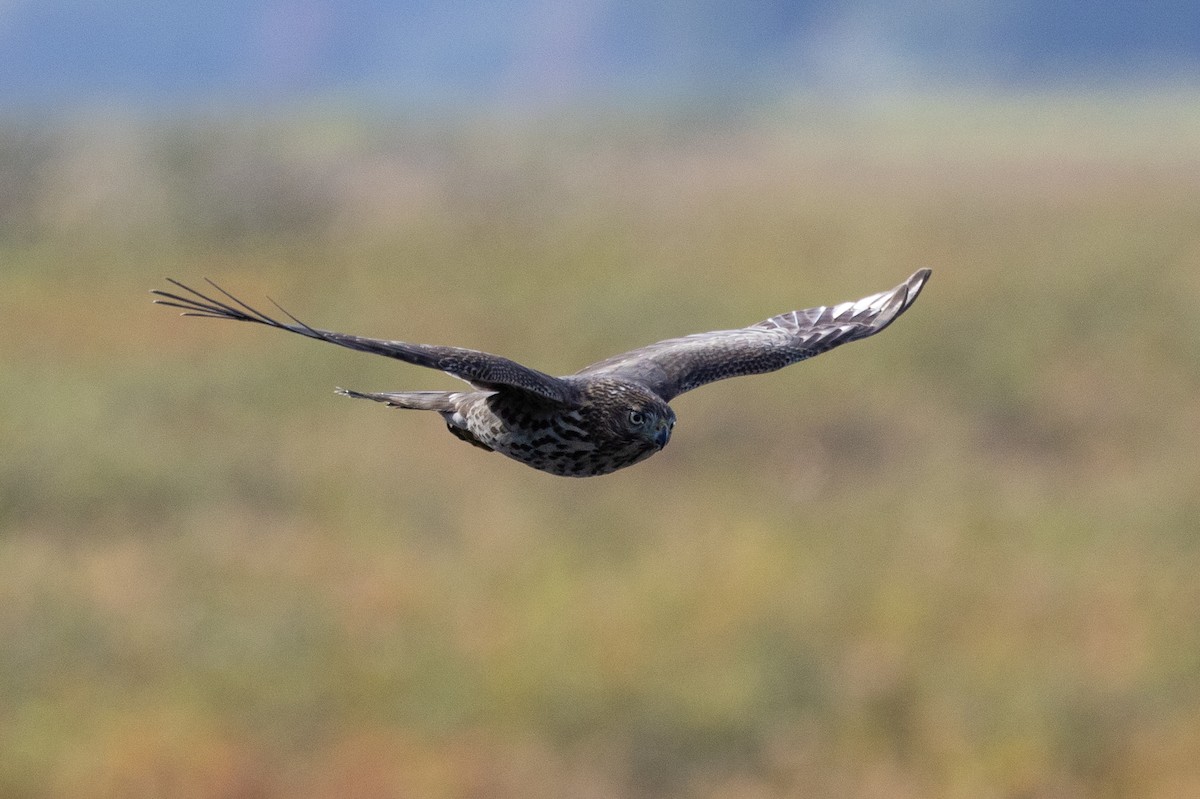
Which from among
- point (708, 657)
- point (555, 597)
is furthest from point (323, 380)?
point (708, 657)

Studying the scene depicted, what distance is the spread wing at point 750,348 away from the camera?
8.23 metres

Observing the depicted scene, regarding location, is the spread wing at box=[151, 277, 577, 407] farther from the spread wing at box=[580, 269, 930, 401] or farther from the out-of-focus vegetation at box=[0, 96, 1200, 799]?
the out-of-focus vegetation at box=[0, 96, 1200, 799]

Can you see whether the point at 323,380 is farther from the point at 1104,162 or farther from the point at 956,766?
the point at 1104,162

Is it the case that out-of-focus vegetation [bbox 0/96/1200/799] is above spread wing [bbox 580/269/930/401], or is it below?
above

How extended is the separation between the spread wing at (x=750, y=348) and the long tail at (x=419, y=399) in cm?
64

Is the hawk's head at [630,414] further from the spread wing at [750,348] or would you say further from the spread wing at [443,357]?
the spread wing at [750,348]

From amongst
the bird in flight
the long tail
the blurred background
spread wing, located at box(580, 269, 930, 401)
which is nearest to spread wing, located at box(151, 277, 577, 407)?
the bird in flight

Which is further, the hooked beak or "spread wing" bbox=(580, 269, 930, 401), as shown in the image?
"spread wing" bbox=(580, 269, 930, 401)

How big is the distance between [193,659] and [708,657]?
215 inches

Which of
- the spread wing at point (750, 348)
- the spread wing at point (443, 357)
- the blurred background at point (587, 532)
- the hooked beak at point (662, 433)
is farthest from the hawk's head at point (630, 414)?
the blurred background at point (587, 532)

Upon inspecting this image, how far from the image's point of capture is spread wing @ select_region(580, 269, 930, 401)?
823cm

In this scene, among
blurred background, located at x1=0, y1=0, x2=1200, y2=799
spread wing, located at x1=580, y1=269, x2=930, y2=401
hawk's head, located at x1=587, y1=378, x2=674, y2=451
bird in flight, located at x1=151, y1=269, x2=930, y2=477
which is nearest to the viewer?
bird in flight, located at x1=151, y1=269, x2=930, y2=477

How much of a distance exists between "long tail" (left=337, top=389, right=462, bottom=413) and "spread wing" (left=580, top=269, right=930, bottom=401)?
64cm

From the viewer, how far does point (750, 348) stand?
28.4 feet
